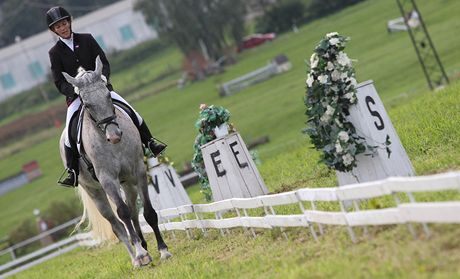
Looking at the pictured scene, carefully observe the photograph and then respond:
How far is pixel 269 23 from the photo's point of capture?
3332 inches

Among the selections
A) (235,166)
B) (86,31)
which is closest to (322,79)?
(235,166)

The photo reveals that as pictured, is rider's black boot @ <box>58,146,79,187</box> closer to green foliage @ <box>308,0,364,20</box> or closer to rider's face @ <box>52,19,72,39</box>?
rider's face @ <box>52,19,72,39</box>

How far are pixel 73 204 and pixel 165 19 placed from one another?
4413cm

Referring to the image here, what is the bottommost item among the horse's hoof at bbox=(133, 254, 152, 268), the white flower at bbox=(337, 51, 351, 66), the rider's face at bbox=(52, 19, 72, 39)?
the horse's hoof at bbox=(133, 254, 152, 268)

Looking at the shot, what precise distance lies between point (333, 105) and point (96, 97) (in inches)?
140

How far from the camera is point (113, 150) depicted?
45.6ft

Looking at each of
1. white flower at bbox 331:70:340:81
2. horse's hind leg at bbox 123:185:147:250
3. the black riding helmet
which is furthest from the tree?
white flower at bbox 331:70:340:81

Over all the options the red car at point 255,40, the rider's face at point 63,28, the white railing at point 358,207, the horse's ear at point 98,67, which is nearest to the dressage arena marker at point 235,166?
the white railing at point 358,207

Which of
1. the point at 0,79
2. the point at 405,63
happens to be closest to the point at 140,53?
the point at 0,79

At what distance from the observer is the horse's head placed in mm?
13398

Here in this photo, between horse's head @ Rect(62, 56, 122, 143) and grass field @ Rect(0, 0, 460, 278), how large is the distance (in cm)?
219

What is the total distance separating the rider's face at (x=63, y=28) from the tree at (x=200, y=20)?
65.8 metres

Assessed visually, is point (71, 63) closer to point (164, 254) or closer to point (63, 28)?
point (63, 28)

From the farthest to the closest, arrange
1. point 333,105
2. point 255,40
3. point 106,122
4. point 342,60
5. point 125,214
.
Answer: point 255,40 < point 125,214 < point 106,122 < point 342,60 < point 333,105
